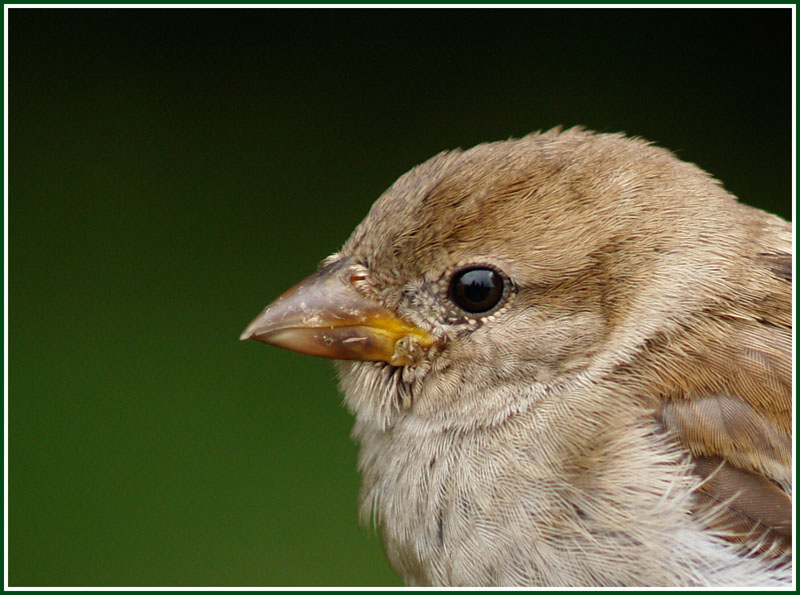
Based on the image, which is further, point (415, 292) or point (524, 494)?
point (415, 292)

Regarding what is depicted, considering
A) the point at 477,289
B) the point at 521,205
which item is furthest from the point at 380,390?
the point at 521,205

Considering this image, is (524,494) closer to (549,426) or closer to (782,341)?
(549,426)

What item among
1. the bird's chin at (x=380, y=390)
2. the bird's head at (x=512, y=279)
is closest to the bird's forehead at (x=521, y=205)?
the bird's head at (x=512, y=279)

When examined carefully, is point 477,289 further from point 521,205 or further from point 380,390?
point 380,390

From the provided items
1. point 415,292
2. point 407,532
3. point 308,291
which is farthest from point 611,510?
point 308,291

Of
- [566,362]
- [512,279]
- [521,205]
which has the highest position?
[521,205]

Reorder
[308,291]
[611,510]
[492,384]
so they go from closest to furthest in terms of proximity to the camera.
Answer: [611,510] → [492,384] → [308,291]

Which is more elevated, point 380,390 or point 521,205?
point 521,205
